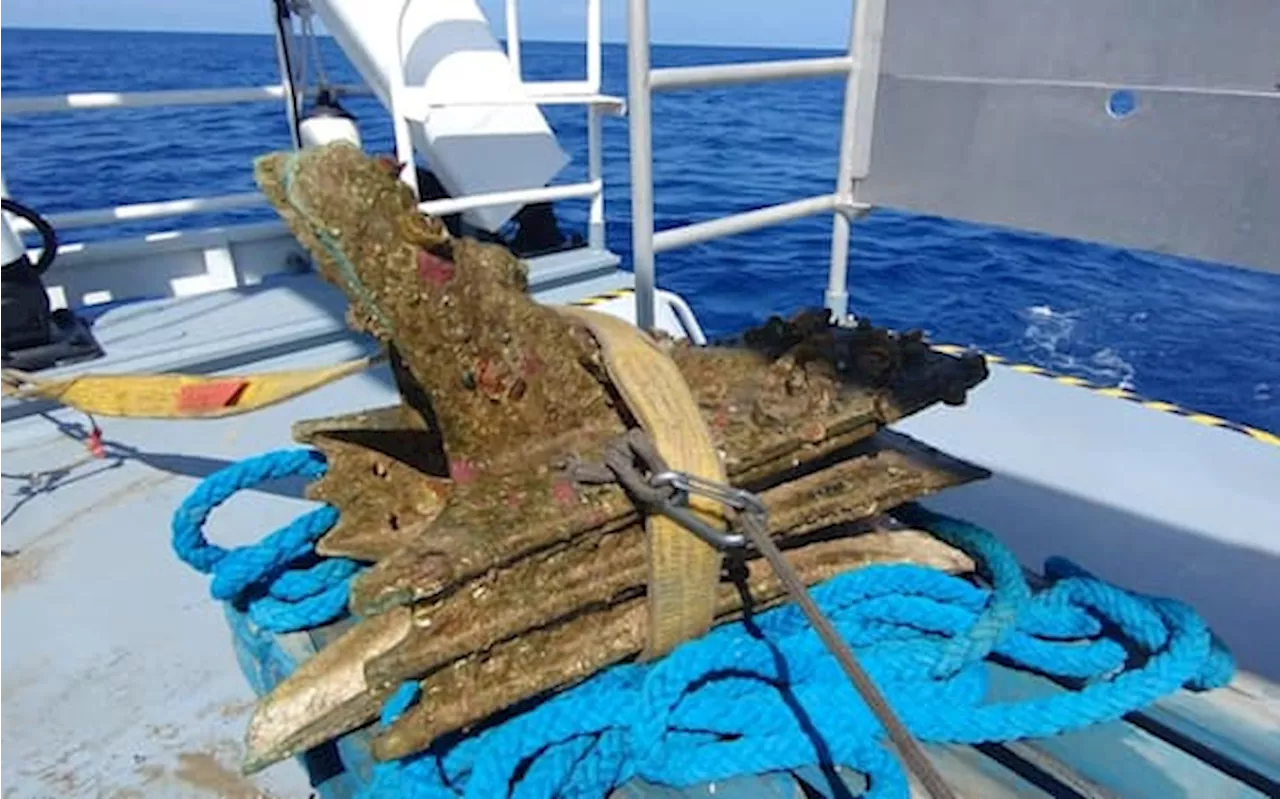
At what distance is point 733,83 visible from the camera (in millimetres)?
2180

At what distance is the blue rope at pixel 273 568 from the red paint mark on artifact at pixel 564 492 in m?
0.45

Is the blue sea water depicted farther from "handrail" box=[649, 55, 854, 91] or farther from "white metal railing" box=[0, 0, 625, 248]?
"handrail" box=[649, 55, 854, 91]

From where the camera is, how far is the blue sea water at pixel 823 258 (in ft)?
21.3

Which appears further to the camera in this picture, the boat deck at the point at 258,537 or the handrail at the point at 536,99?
the handrail at the point at 536,99

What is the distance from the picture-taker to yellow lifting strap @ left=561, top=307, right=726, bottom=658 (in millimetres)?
1143

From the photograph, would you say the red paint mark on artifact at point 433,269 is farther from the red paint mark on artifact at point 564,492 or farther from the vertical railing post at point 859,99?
the vertical railing post at point 859,99

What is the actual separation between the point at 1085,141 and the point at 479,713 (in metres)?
1.66

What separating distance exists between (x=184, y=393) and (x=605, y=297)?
215 centimetres

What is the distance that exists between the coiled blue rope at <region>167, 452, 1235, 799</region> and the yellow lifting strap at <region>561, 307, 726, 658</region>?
0.13 ft

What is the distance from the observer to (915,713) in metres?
1.18

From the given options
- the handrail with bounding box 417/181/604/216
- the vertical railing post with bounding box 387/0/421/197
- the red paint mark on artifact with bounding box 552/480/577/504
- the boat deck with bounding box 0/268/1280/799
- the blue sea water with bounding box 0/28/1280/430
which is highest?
the vertical railing post with bounding box 387/0/421/197

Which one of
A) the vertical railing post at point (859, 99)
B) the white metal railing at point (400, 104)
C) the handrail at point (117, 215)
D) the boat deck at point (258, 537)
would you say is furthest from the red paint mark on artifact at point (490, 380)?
the handrail at point (117, 215)

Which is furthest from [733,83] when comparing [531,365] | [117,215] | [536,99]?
[117,215]

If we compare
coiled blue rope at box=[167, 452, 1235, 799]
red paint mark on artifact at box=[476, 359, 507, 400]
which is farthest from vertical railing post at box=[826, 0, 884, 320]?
red paint mark on artifact at box=[476, 359, 507, 400]
